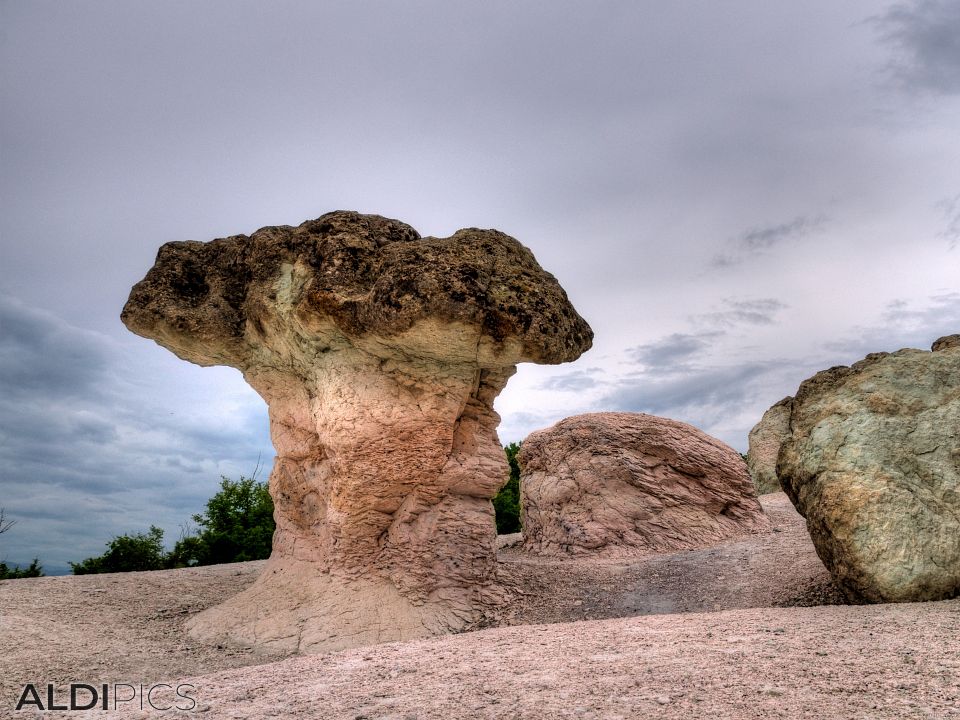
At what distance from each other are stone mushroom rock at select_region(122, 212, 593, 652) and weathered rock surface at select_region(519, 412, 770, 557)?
3922 mm

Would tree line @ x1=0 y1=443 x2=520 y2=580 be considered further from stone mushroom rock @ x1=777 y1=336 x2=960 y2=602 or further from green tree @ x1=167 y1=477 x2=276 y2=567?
stone mushroom rock @ x1=777 y1=336 x2=960 y2=602

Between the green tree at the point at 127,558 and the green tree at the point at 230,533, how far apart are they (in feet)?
1.41

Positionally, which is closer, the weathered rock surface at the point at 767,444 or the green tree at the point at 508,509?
the weathered rock surface at the point at 767,444

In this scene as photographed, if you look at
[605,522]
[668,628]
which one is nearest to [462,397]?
[668,628]

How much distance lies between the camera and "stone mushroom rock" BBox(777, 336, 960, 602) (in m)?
6.16

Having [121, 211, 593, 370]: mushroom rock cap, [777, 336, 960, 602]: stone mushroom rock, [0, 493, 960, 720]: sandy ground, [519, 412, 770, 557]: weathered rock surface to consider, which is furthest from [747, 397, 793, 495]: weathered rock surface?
[121, 211, 593, 370]: mushroom rock cap

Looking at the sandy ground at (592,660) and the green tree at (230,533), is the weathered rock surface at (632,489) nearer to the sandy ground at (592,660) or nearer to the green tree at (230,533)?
the sandy ground at (592,660)

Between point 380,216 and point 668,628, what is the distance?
19.5 feet

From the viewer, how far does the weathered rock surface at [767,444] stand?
64.2ft

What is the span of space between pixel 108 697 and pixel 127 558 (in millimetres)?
11777

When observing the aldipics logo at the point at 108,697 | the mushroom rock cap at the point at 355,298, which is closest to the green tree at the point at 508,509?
the mushroom rock cap at the point at 355,298

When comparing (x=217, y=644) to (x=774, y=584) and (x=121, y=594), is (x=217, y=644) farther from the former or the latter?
(x=774, y=584)

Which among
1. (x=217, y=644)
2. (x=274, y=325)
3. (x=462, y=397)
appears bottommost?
(x=217, y=644)

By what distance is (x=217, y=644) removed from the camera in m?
7.73
